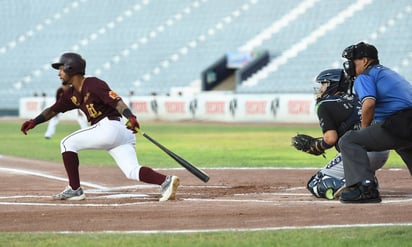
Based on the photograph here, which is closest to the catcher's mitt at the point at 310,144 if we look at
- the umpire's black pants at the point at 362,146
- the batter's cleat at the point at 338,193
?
the batter's cleat at the point at 338,193

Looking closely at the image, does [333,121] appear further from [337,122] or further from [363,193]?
[363,193]

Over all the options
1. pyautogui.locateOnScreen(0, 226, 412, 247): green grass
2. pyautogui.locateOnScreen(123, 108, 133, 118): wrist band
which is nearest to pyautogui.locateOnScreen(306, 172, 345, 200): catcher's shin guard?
pyautogui.locateOnScreen(123, 108, 133, 118): wrist band

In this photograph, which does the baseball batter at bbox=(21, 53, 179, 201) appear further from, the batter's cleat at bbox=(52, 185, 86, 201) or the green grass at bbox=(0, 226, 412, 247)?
the green grass at bbox=(0, 226, 412, 247)

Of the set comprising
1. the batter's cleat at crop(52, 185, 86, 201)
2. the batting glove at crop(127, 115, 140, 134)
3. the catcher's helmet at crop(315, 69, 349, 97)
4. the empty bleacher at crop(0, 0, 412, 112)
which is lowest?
the empty bleacher at crop(0, 0, 412, 112)

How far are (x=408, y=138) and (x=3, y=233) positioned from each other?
14.3ft

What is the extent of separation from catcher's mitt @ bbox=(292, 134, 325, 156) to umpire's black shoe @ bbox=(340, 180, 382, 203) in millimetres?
921

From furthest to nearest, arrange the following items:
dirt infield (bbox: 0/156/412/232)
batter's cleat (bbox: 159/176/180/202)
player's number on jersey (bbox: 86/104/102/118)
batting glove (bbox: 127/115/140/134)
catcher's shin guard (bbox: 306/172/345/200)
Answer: player's number on jersey (bbox: 86/104/102/118), catcher's shin guard (bbox: 306/172/345/200), batter's cleat (bbox: 159/176/180/202), batting glove (bbox: 127/115/140/134), dirt infield (bbox: 0/156/412/232)

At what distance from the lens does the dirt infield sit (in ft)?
29.0

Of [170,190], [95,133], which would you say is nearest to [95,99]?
[95,133]

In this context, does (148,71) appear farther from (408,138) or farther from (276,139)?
(408,138)

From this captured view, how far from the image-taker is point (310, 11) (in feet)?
156

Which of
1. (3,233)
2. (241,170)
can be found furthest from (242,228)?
(241,170)

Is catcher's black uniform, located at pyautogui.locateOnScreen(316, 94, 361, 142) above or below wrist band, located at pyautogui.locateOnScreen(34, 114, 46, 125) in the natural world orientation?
above

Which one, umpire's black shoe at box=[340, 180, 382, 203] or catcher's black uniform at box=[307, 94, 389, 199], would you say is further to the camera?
catcher's black uniform at box=[307, 94, 389, 199]
